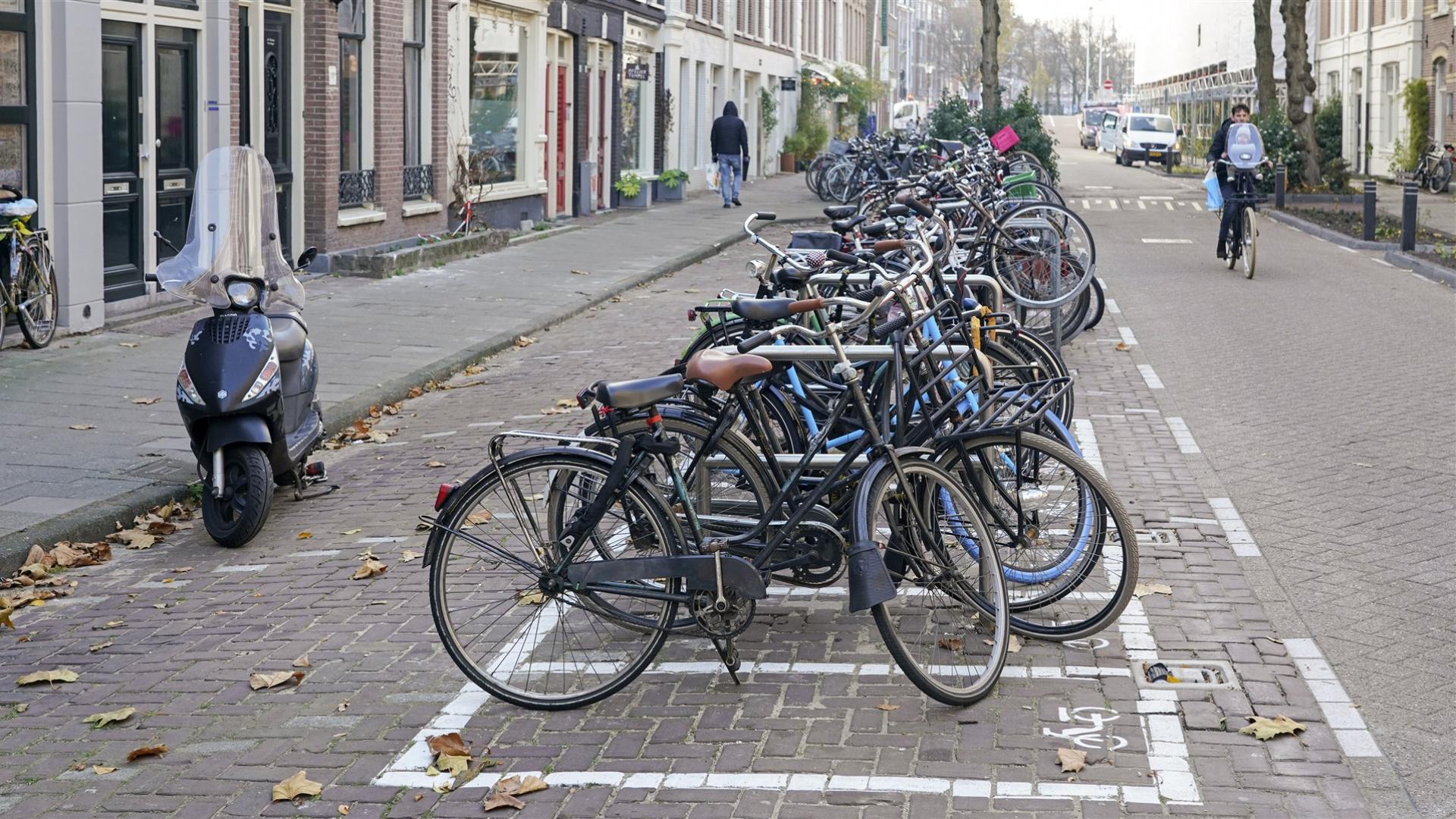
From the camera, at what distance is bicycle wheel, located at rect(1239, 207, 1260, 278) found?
58.3ft

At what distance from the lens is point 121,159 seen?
13.8 meters

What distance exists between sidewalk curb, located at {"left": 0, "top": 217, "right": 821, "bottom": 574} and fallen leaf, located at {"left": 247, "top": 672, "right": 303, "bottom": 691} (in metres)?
1.95

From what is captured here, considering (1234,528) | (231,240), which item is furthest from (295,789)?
(1234,528)

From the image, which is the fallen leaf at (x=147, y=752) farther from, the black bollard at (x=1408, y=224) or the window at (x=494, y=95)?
the black bollard at (x=1408, y=224)

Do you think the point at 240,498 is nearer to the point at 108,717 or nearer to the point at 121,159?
the point at 108,717

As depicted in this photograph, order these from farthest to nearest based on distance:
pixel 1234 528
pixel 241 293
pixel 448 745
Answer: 1. pixel 241 293
2. pixel 1234 528
3. pixel 448 745

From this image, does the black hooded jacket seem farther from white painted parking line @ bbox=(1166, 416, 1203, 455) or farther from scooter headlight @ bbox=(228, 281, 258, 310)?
scooter headlight @ bbox=(228, 281, 258, 310)

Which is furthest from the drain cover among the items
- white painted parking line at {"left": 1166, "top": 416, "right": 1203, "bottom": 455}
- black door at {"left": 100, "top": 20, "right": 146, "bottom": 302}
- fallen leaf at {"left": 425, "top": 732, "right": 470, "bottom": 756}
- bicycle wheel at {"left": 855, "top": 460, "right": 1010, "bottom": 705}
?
black door at {"left": 100, "top": 20, "right": 146, "bottom": 302}

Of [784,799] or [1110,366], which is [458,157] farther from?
[784,799]

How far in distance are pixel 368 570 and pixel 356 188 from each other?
12.3 meters

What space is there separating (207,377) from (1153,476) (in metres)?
4.49

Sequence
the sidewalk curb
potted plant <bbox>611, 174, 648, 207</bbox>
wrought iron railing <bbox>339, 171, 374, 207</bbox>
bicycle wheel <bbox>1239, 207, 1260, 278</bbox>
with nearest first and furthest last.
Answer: the sidewalk curb < bicycle wheel <bbox>1239, 207, 1260, 278</bbox> < wrought iron railing <bbox>339, 171, 374, 207</bbox> < potted plant <bbox>611, 174, 648, 207</bbox>

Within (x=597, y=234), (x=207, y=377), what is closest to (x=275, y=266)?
(x=207, y=377)

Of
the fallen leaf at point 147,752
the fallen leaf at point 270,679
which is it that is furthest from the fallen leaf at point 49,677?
the fallen leaf at point 147,752
